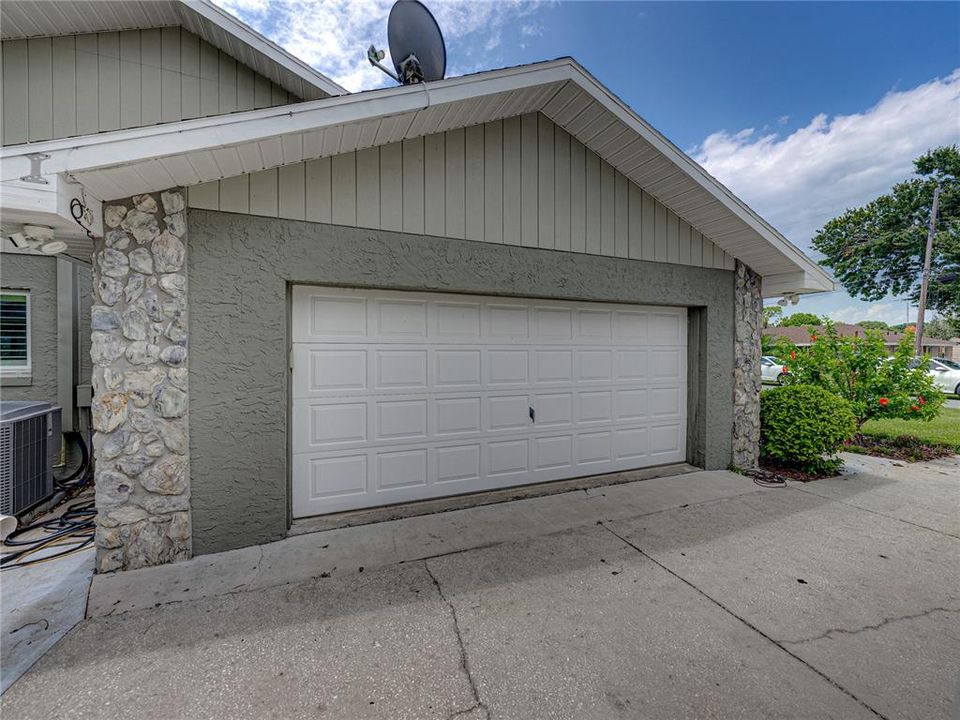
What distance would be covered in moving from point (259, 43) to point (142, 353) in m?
3.47

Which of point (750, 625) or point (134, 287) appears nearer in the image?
point (750, 625)

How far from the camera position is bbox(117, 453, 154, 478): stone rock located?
2.92 m

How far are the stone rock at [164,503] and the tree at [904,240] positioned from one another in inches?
1245

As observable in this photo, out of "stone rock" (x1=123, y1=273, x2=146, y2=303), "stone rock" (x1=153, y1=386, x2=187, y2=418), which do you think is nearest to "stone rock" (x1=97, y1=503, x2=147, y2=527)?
"stone rock" (x1=153, y1=386, x2=187, y2=418)

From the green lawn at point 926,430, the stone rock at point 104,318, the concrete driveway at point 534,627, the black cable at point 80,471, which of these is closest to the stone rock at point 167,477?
the concrete driveway at point 534,627

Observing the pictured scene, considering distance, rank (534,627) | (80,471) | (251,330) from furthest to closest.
A: (80,471) → (251,330) → (534,627)

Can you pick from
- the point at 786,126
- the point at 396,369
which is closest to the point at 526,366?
the point at 396,369

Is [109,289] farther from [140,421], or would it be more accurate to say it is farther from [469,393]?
[469,393]

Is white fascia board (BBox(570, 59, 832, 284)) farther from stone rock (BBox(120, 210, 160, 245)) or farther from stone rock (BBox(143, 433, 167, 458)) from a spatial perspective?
stone rock (BBox(143, 433, 167, 458))

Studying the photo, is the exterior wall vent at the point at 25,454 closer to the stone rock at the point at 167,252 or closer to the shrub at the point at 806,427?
the stone rock at the point at 167,252

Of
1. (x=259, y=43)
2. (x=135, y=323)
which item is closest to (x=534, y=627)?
(x=135, y=323)

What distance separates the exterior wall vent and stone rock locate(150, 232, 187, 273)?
2207mm

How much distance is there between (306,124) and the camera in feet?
9.32

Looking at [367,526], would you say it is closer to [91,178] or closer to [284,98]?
[91,178]
